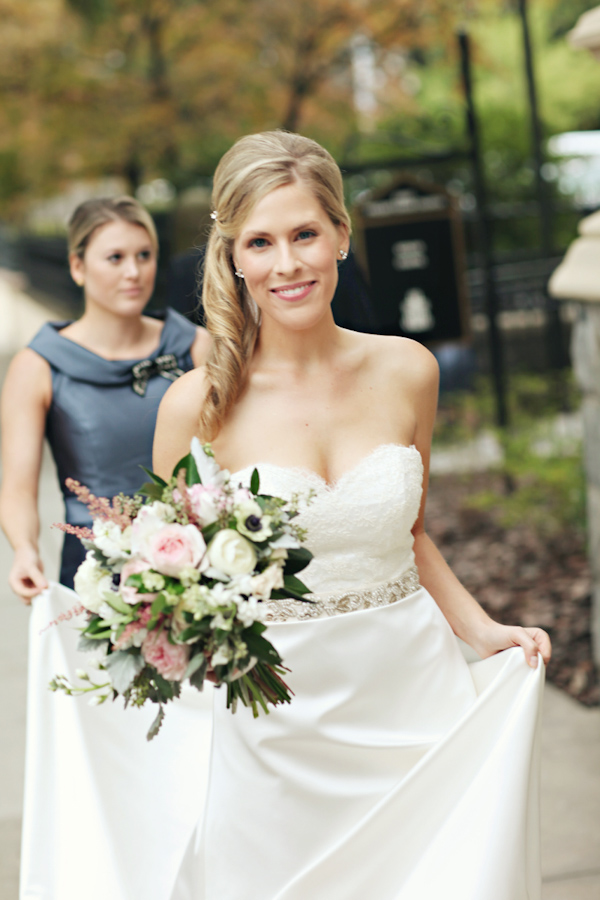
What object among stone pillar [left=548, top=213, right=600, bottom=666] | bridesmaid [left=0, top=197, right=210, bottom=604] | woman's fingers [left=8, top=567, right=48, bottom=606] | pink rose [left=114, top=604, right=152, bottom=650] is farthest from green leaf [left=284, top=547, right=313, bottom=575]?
stone pillar [left=548, top=213, right=600, bottom=666]

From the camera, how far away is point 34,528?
12.8 feet

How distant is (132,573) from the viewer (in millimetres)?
2068

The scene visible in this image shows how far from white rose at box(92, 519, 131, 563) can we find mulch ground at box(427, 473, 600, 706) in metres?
3.81

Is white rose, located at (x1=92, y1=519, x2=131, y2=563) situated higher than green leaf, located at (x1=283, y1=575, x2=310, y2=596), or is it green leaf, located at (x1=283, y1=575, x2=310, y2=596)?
white rose, located at (x1=92, y1=519, x2=131, y2=563)

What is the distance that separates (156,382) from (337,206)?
1770mm

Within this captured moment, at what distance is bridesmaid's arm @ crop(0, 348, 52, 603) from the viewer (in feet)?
12.8

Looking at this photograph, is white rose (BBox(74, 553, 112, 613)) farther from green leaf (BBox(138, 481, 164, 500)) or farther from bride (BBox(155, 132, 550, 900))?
bride (BBox(155, 132, 550, 900))

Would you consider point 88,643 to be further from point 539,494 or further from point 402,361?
point 539,494

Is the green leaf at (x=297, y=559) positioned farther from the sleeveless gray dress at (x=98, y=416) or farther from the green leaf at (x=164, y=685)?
the sleeveless gray dress at (x=98, y=416)

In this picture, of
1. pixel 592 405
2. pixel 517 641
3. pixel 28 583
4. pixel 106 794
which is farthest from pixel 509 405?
pixel 517 641

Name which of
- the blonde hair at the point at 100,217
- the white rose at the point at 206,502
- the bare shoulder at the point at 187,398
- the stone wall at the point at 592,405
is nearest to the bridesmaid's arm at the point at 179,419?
the bare shoulder at the point at 187,398

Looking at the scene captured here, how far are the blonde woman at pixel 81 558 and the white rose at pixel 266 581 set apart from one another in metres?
1.10

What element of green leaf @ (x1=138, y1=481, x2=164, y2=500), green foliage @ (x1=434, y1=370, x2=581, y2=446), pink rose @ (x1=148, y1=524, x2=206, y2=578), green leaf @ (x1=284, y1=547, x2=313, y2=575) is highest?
green foliage @ (x1=434, y1=370, x2=581, y2=446)

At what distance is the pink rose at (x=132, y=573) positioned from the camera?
2033 millimetres
